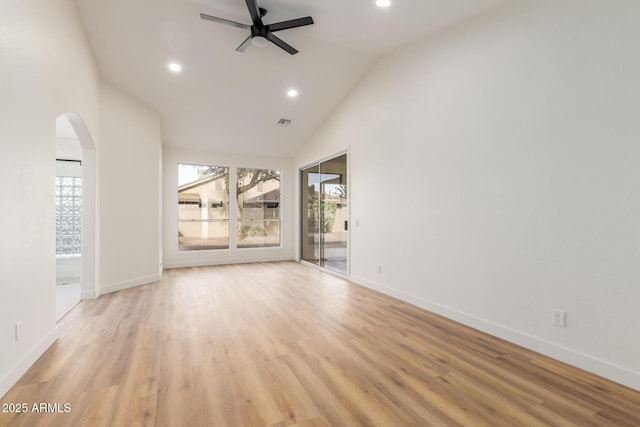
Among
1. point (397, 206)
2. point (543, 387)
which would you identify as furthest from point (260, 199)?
point (543, 387)

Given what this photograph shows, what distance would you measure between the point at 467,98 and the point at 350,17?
1689mm

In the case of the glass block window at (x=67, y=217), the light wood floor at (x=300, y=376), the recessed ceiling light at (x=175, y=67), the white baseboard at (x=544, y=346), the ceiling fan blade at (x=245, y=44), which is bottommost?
the light wood floor at (x=300, y=376)

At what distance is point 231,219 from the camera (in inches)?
289

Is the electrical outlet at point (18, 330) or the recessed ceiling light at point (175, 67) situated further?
the recessed ceiling light at point (175, 67)

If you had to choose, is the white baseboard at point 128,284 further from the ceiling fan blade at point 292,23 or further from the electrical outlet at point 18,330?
the ceiling fan blade at point 292,23

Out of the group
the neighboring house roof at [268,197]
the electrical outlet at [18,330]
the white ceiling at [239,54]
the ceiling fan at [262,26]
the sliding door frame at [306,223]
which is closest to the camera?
the electrical outlet at [18,330]

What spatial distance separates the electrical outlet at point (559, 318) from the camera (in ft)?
8.02

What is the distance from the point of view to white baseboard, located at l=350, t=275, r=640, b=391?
6.97 feet

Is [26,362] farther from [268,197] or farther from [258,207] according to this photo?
[268,197]

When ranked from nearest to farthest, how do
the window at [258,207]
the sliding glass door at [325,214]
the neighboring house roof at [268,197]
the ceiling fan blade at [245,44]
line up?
the ceiling fan blade at [245,44] → the sliding glass door at [325,214] → the window at [258,207] → the neighboring house roof at [268,197]

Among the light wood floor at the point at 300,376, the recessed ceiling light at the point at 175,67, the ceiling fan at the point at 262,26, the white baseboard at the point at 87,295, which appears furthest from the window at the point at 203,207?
the ceiling fan at the point at 262,26

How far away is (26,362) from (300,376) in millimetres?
2058

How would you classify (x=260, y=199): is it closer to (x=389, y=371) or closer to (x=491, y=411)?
(x=389, y=371)

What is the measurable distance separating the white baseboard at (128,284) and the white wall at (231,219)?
1486mm
